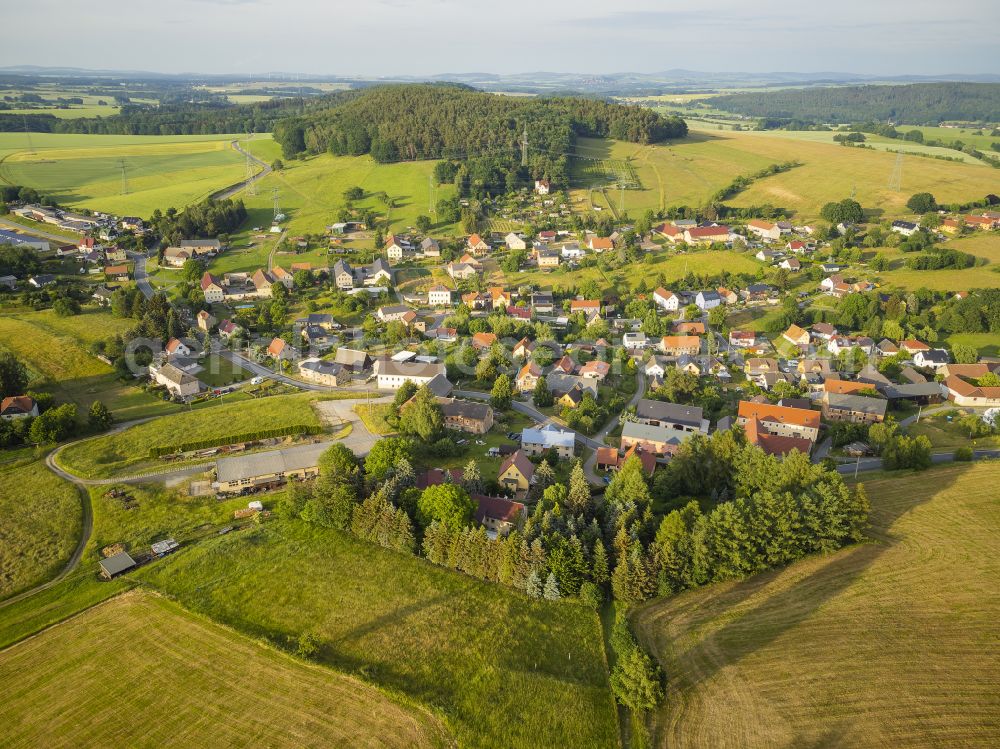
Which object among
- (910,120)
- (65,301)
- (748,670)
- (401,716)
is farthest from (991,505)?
(910,120)

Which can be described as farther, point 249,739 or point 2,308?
point 2,308

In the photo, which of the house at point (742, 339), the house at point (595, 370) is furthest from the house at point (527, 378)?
the house at point (742, 339)

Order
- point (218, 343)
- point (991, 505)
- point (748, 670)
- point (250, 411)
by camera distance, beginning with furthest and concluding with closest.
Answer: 1. point (218, 343)
2. point (250, 411)
3. point (991, 505)
4. point (748, 670)

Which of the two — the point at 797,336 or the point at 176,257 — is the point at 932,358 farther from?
the point at 176,257

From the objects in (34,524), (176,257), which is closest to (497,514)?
(34,524)


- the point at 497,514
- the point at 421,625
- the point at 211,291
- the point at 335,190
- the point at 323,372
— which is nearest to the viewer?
the point at 421,625

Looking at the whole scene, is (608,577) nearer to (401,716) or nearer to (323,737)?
(401,716)

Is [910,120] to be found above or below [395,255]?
above
